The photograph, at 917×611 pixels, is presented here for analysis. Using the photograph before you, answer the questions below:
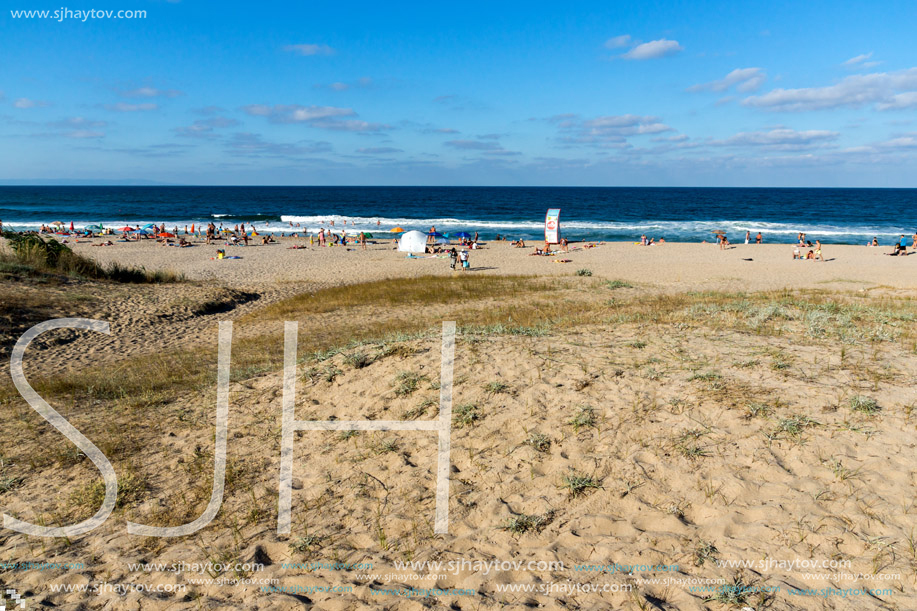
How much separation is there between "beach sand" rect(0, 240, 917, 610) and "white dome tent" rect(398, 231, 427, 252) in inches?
1015

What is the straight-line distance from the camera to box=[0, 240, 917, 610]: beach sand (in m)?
3.65

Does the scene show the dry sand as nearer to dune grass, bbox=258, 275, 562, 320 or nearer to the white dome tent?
the white dome tent

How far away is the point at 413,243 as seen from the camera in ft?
118

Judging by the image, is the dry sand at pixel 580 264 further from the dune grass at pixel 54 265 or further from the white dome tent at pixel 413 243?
the dune grass at pixel 54 265

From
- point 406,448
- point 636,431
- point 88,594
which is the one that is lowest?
point 88,594

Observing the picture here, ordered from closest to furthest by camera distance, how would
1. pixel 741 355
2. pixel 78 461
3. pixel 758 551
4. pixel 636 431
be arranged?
pixel 758 551
pixel 636 431
pixel 78 461
pixel 741 355

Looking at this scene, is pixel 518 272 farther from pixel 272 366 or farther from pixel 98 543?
pixel 98 543

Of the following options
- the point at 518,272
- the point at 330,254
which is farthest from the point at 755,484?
the point at 330,254

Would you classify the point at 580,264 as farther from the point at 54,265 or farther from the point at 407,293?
the point at 54,265

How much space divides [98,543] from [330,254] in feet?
103

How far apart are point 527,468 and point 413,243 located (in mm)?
31775

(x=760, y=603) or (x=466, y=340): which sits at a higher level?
(x=466, y=340)

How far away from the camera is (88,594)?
3760 millimetres

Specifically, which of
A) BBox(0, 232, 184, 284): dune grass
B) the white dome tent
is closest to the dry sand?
the white dome tent
